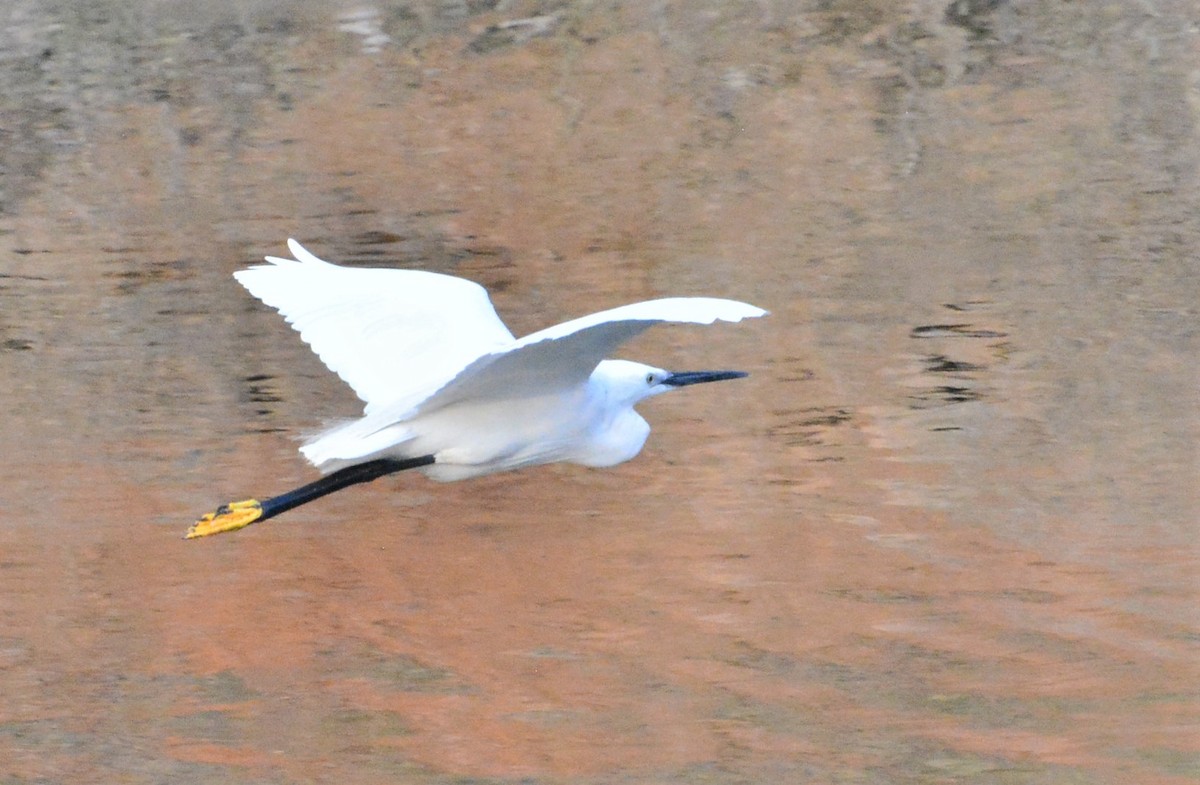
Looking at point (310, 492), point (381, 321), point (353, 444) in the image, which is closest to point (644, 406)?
point (381, 321)

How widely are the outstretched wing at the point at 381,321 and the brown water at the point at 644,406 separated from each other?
1131 mm

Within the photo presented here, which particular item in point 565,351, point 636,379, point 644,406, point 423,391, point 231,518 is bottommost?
point 644,406

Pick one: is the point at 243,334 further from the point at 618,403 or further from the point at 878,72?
the point at 878,72

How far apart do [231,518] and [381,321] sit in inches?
28.4

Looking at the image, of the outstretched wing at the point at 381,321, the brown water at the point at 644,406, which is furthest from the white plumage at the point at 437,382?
the brown water at the point at 644,406

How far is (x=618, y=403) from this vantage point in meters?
5.08

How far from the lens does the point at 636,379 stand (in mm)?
5148

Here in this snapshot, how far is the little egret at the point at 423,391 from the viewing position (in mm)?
4715

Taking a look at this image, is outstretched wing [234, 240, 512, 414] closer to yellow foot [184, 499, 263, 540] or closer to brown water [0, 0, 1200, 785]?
yellow foot [184, 499, 263, 540]

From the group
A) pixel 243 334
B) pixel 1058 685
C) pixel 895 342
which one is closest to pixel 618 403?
pixel 1058 685

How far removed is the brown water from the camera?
523 centimetres

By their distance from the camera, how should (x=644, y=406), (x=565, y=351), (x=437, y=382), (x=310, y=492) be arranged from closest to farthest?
1. (x=565, y=351)
2. (x=437, y=382)
3. (x=310, y=492)
4. (x=644, y=406)

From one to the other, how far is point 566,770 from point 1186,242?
13.8 feet

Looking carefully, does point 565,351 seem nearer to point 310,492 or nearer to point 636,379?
point 636,379
